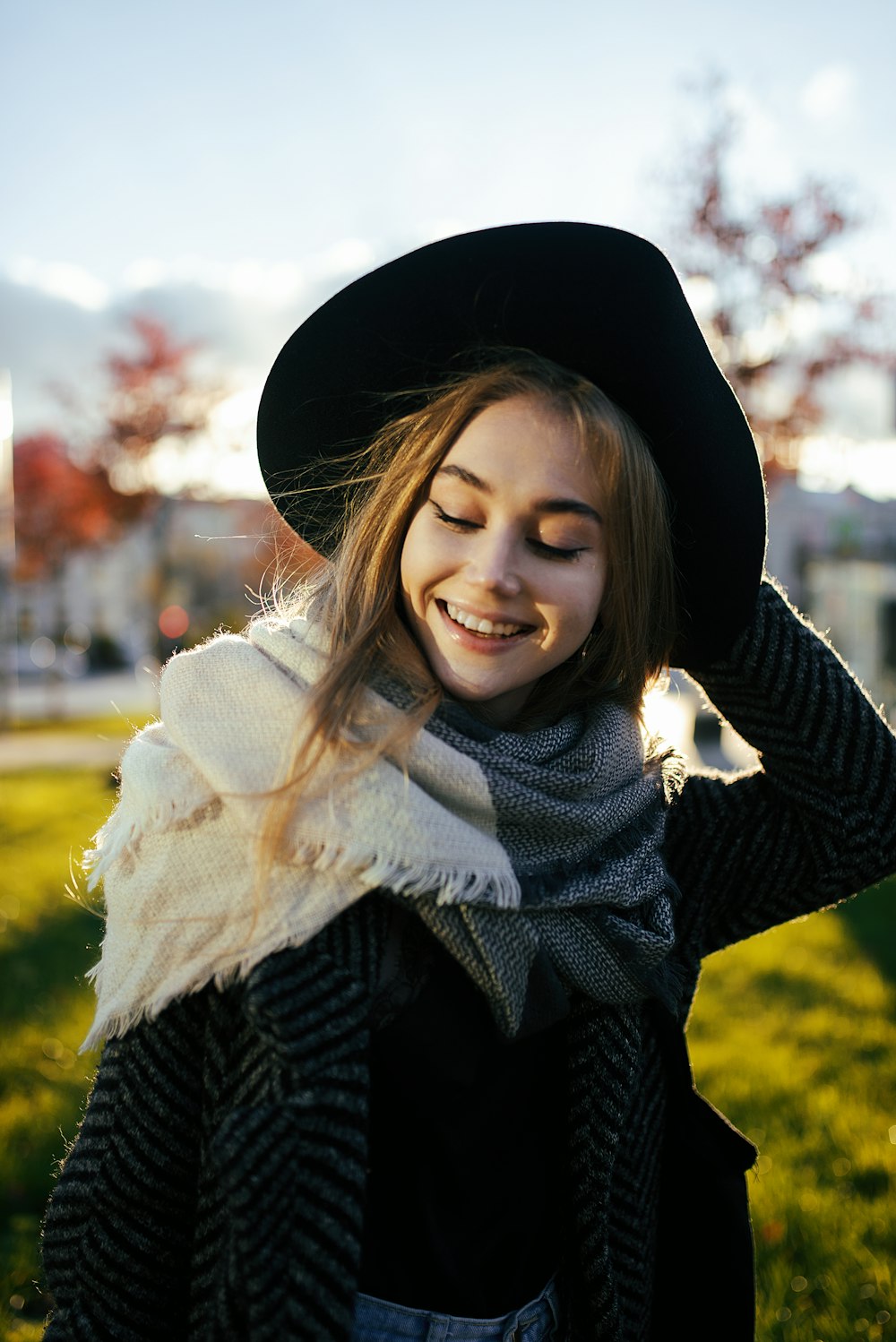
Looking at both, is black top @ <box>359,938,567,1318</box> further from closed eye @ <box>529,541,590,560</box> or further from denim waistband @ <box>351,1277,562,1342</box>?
closed eye @ <box>529,541,590,560</box>

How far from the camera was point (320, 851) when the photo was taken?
1553mm

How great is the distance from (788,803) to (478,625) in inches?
32.6

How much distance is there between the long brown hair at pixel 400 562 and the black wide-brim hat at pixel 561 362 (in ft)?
0.18

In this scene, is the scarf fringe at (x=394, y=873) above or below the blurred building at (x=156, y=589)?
above

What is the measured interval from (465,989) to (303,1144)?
346 millimetres

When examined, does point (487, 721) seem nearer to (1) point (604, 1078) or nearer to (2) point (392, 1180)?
(1) point (604, 1078)

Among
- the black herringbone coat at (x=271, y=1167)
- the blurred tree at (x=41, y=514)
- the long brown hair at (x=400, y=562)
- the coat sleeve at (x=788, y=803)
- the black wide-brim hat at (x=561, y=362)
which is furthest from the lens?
the blurred tree at (x=41, y=514)

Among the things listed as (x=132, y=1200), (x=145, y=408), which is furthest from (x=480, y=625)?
(x=145, y=408)

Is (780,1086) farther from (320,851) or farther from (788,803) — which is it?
(320,851)

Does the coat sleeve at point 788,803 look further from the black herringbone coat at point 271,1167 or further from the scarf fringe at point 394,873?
the scarf fringe at point 394,873

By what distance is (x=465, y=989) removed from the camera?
5.45 ft

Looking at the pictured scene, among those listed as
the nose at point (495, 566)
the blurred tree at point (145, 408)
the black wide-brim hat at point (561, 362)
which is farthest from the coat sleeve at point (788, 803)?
the blurred tree at point (145, 408)

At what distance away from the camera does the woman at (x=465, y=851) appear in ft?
4.99

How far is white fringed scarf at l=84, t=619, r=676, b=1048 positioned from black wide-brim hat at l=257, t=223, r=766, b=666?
1.65 ft
